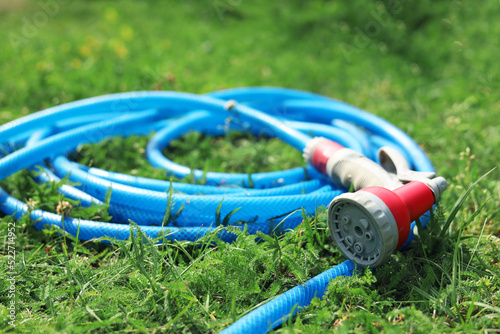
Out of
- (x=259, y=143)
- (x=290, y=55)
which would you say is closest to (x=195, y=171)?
(x=259, y=143)

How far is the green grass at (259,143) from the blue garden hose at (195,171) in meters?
0.10

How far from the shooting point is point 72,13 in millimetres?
6996

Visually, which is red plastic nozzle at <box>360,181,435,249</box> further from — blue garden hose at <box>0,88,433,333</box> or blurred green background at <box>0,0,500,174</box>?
blurred green background at <box>0,0,500,174</box>

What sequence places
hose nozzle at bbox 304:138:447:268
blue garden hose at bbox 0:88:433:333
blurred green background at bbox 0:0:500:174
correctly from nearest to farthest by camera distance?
hose nozzle at bbox 304:138:447:268, blue garden hose at bbox 0:88:433:333, blurred green background at bbox 0:0:500:174

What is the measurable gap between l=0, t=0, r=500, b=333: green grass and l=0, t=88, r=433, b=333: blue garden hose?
0.10 metres

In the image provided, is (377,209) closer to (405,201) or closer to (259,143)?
(405,201)

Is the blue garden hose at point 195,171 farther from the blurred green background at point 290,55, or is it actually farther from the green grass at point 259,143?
the blurred green background at point 290,55

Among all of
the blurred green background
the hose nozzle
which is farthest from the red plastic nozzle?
the blurred green background

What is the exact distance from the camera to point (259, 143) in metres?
3.57

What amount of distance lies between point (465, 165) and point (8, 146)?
3.31 meters

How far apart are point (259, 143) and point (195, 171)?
93cm

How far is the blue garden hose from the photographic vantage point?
7.30 ft

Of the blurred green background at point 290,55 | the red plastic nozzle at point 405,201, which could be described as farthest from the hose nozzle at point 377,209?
the blurred green background at point 290,55

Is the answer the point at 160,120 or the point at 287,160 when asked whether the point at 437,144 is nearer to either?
the point at 287,160
